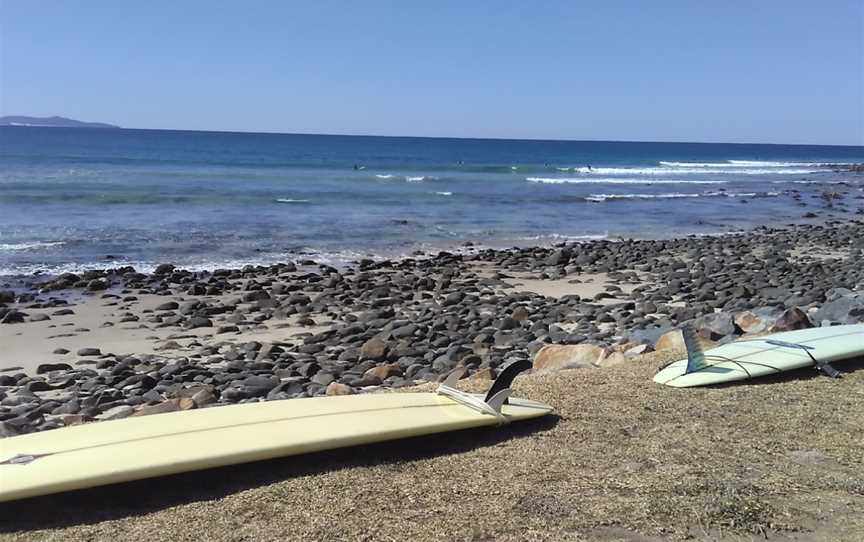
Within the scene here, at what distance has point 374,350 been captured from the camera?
937cm

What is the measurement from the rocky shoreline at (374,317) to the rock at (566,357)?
0.6 inches

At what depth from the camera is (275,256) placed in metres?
18.7

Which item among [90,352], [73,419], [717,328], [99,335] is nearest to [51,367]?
[90,352]

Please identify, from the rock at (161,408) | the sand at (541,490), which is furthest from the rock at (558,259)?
the sand at (541,490)

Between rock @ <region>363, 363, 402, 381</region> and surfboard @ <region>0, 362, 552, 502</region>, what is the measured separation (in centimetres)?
286

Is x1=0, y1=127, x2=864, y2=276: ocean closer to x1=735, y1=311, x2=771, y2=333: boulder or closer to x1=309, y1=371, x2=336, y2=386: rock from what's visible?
x1=309, y1=371, x2=336, y2=386: rock

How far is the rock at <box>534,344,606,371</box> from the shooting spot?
7406 millimetres

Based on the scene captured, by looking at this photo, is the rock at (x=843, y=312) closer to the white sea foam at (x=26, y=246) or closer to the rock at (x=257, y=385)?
the rock at (x=257, y=385)

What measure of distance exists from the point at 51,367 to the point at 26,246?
435 inches

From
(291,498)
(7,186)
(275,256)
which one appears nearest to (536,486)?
Result: (291,498)

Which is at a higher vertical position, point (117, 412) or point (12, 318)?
point (117, 412)

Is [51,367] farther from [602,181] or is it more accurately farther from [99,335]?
[602,181]

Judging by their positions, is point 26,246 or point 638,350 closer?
point 638,350

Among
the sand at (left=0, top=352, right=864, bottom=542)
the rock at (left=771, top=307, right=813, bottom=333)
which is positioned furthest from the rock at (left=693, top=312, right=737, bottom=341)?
the sand at (left=0, top=352, right=864, bottom=542)
